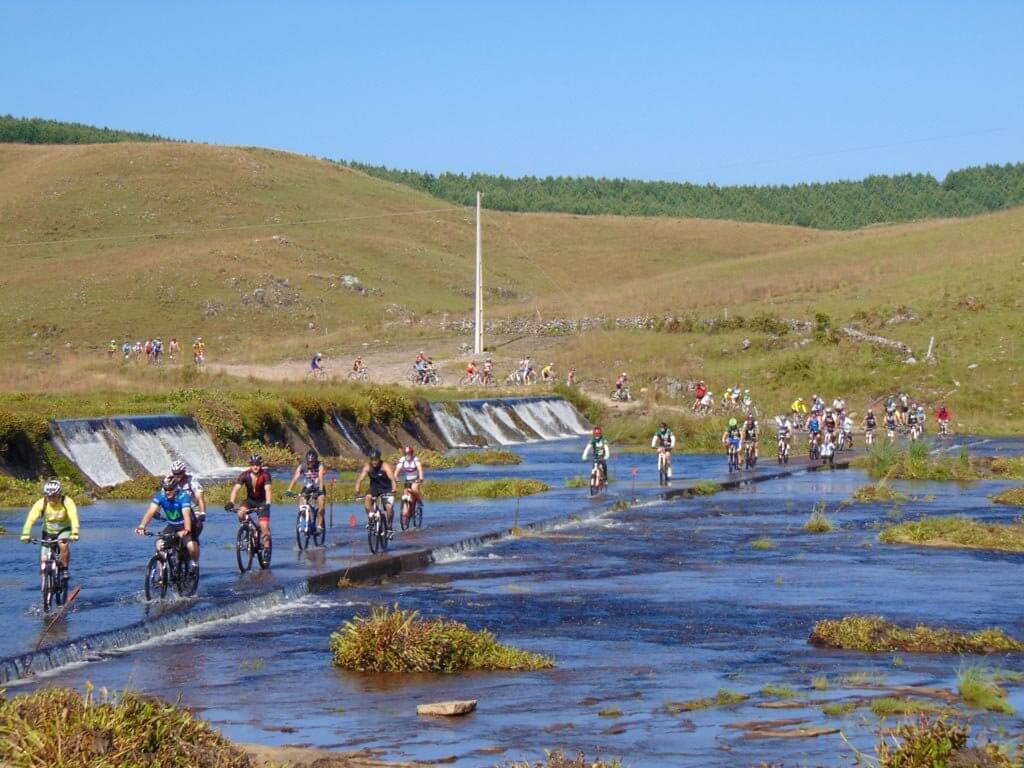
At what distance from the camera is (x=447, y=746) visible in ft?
48.2

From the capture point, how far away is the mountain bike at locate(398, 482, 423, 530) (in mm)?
33625

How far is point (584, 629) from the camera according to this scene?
22.1m

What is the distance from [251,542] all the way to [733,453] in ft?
91.9

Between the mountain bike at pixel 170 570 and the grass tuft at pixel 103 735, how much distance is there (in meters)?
10.4

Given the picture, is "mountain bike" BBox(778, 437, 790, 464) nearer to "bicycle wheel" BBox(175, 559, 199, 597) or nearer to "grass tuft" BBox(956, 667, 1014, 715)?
"bicycle wheel" BBox(175, 559, 199, 597)

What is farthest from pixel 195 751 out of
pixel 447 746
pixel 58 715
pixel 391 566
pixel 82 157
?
pixel 82 157

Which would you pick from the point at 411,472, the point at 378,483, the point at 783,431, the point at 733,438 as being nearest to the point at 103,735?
the point at 378,483

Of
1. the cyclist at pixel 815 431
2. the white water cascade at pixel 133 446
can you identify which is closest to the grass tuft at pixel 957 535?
the white water cascade at pixel 133 446

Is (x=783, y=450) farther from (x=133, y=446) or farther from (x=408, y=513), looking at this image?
(x=408, y=513)

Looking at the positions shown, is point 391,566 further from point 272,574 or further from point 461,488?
point 461,488

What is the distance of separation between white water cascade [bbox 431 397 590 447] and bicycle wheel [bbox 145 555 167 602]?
4295 centimetres

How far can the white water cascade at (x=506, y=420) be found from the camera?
223 feet

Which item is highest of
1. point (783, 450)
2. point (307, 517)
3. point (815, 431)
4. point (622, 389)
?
point (622, 389)

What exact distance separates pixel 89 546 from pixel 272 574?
639cm
